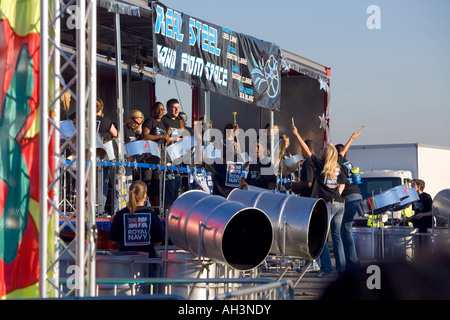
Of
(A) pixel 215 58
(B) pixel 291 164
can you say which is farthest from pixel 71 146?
(B) pixel 291 164

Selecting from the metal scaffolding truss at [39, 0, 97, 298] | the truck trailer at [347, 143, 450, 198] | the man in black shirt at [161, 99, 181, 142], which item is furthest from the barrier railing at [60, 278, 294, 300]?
the truck trailer at [347, 143, 450, 198]

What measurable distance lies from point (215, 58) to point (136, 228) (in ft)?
15.6

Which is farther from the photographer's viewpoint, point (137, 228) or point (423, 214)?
point (423, 214)

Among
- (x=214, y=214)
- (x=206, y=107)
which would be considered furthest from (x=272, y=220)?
(x=206, y=107)

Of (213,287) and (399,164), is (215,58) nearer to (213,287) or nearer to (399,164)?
(213,287)

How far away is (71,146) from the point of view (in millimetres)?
5336

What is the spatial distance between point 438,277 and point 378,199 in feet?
26.1

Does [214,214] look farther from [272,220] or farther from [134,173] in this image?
[134,173]

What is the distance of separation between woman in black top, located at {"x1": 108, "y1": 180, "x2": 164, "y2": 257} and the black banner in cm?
285

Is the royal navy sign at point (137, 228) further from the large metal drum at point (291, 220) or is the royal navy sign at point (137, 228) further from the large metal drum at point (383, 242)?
the large metal drum at point (383, 242)

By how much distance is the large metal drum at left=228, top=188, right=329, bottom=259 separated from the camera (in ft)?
22.8

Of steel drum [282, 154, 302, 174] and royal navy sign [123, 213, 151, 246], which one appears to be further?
steel drum [282, 154, 302, 174]

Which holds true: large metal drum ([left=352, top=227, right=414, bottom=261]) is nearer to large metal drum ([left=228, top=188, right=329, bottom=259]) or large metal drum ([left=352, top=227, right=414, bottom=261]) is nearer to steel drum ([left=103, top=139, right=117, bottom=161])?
steel drum ([left=103, top=139, right=117, bottom=161])

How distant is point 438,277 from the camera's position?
3.38 metres
